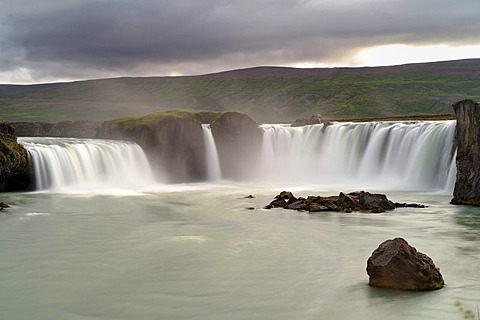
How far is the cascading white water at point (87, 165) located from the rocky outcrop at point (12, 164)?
2.27 feet

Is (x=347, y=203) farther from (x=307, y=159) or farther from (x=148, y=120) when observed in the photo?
(x=148, y=120)

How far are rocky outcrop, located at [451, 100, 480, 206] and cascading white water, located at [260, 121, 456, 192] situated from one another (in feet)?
22.2

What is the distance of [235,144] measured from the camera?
5172cm

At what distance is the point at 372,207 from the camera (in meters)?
Answer: 27.0

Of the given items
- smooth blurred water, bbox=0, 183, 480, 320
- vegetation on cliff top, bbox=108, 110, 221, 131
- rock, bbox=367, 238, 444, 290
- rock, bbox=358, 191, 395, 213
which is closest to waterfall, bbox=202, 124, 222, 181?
vegetation on cliff top, bbox=108, 110, 221, 131

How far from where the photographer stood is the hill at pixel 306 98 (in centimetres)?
14200

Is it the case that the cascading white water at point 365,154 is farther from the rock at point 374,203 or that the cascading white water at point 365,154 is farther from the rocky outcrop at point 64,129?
the rocky outcrop at point 64,129

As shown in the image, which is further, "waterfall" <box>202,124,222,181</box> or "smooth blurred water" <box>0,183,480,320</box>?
"waterfall" <box>202,124,222,181</box>

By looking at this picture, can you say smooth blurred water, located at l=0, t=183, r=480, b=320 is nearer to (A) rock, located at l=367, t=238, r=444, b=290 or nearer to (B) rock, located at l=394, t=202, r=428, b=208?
(A) rock, located at l=367, t=238, r=444, b=290

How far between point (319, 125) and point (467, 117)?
77.7 feet

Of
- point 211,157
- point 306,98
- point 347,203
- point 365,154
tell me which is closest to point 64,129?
point 211,157

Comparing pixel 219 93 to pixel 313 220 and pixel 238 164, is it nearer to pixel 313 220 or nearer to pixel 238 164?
pixel 238 164

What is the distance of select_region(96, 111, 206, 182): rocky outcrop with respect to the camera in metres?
47.6

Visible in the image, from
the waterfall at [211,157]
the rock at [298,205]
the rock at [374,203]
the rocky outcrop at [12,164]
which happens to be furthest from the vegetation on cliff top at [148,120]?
the rock at [374,203]
